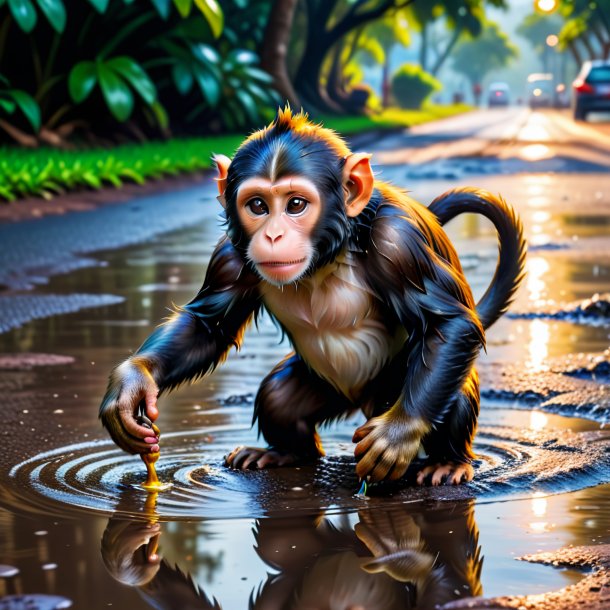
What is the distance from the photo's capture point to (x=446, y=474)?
4145 mm

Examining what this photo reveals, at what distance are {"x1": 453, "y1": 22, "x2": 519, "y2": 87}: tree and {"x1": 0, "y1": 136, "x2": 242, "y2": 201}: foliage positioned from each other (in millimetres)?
95718

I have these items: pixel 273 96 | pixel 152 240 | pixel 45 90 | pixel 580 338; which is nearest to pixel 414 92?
pixel 273 96

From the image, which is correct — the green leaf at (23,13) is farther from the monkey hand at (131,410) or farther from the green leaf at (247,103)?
the monkey hand at (131,410)

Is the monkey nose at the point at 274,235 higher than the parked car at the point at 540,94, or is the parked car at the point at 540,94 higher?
the monkey nose at the point at 274,235

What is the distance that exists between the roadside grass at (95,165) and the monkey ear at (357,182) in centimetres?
821

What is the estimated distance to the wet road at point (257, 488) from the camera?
10.5ft

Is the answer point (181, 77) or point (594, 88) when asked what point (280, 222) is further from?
point (594, 88)

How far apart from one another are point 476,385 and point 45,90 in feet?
54.8

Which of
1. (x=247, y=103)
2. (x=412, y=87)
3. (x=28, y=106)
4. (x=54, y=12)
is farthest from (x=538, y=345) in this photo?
(x=412, y=87)

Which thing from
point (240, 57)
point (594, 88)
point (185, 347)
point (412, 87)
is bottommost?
point (412, 87)

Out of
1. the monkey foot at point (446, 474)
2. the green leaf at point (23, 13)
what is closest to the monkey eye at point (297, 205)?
the monkey foot at point (446, 474)

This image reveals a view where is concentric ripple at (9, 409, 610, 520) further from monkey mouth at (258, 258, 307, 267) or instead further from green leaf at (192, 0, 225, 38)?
green leaf at (192, 0, 225, 38)

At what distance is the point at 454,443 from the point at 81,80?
606 inches

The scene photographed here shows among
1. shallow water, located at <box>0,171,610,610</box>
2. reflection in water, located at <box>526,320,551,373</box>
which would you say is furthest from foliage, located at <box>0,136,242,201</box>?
shallow water, located at <box>0,171,610,610</box>
